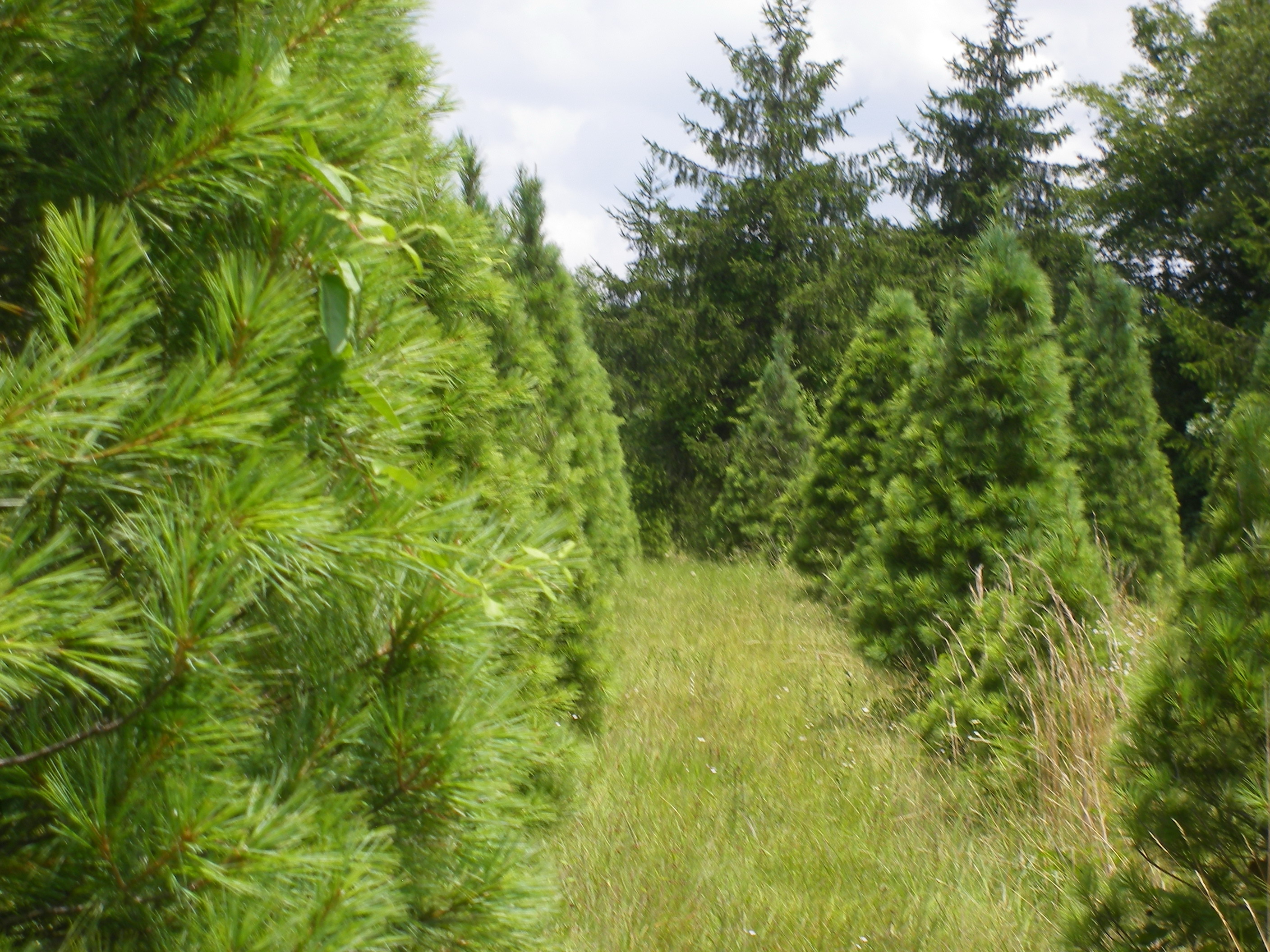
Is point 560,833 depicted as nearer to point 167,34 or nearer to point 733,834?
point 733,834

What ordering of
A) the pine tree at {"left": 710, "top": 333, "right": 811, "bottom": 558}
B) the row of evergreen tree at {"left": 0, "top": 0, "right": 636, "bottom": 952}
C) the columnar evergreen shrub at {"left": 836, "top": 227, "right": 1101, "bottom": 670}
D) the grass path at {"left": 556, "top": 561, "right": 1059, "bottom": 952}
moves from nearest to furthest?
1. the row of evergreen tree at {"left": 0, "top": 0, "right": 636, "bottom": 952}
2. the grass path at {"left": 556, "top": 561, "right": 1059, "bottom": 952}
3. the columnar evergreen shrub at {"left": 836, "top": 227, "right": 1101, "bottom": 670}
4. the pine tree at {"left": 710, "top": 333, "right": 811, "bottom": 558}

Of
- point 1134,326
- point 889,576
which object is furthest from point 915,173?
point 889,576

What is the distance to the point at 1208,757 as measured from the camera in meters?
2.37

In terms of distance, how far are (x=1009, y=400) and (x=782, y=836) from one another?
3238 mm

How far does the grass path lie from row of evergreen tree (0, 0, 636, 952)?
2.14 metres

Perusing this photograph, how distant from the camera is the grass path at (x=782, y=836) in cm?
333

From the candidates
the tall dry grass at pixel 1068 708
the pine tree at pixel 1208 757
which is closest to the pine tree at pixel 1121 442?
the tall dry grass at pixel 1068 708

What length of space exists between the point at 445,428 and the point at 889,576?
4431 millimetres

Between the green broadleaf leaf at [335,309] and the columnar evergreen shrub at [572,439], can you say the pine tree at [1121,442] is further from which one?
the green broadleaf leaf at [335,309]

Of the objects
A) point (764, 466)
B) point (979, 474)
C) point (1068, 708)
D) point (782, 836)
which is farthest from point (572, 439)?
point (764, 466)

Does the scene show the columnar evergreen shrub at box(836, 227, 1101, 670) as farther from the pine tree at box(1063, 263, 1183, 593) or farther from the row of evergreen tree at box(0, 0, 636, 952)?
the pine tree at box(1063, 263, 1183, 593)

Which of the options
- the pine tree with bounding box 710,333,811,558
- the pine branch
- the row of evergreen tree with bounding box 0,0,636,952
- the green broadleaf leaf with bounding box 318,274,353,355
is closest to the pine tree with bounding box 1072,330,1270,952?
the row of evergreen tree with bounding box 0,0,636,952

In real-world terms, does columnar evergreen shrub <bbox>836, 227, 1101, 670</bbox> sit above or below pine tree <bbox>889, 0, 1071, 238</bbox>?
below

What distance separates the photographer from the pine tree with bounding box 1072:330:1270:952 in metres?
2.29
